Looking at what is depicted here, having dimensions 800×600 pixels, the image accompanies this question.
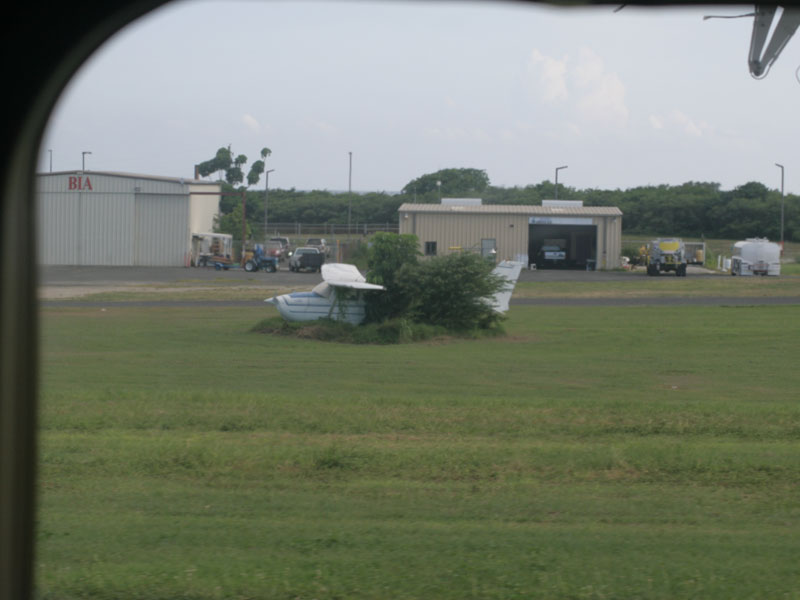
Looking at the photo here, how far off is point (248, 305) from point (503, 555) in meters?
26.2

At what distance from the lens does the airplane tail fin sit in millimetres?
23103

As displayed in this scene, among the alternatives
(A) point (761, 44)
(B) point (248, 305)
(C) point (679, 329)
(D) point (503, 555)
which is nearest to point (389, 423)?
(D) point (503, 555)

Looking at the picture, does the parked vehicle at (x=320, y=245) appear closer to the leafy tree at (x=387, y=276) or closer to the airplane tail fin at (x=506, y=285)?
the airplane tail fin at (x=506, y=285)

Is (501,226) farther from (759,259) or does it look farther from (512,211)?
(759,259)

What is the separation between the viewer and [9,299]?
2.65 meters

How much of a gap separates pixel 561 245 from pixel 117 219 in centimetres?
3276

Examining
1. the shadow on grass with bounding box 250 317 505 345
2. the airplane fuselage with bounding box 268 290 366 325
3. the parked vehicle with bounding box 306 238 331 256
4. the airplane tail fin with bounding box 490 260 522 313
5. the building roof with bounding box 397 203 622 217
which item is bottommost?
the shadow on grass with bounding box 250 317 505 345

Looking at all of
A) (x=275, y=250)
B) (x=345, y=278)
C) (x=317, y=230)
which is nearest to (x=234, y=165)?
(x=317, y=230)

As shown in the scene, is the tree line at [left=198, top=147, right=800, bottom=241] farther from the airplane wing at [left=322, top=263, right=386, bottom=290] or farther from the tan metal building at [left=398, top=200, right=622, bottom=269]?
the airplane wing at [left=322, top=263, right=386, bottom=290]

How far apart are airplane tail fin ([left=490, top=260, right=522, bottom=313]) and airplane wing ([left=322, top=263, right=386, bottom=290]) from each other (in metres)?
3.12

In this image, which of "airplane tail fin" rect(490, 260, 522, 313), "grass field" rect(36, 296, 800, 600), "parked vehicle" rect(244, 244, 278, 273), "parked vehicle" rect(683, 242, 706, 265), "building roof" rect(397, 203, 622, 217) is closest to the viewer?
"grass field" rect(36, 296, 800, 600)

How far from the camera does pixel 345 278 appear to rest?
74.6 ft

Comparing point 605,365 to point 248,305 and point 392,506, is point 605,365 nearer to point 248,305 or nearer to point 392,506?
point 392,506

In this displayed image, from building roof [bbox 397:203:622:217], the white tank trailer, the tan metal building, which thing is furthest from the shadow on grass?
building roof [bbox 397:203:622:217]
